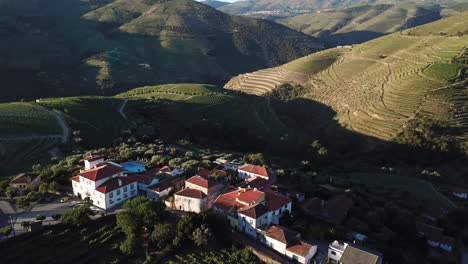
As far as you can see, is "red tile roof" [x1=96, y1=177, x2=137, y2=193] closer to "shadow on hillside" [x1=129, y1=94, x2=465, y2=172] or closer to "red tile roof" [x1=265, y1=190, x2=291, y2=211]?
"red tile roof" [x1=265, y1=190, x2=291, y2=211]

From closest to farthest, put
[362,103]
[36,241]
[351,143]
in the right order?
[36,241]
[351,143]
[362,103]

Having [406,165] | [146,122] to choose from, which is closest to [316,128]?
[406,165]

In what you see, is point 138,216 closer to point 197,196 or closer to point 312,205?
point 197,196

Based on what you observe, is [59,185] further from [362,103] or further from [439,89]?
[439,89]

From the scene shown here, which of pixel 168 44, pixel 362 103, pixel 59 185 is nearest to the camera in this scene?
pixel 59 185

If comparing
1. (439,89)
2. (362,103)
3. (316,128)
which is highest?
(439,89)

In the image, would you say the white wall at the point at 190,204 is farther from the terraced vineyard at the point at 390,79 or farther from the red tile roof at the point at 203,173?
the terraced vineyard at the point at 390,79
